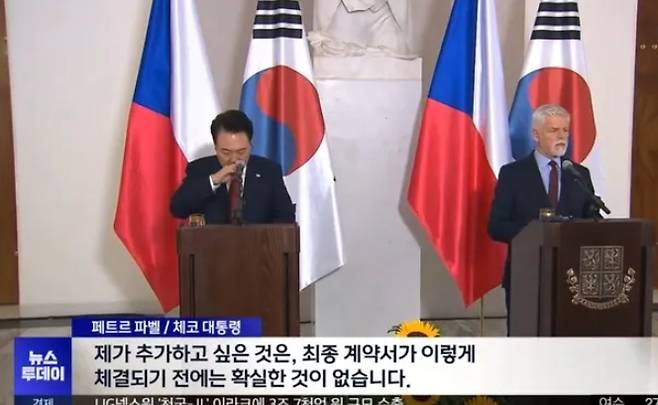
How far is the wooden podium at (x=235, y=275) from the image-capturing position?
160 cm

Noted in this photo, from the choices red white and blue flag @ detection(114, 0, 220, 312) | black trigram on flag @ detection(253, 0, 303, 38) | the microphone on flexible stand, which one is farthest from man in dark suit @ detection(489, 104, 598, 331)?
red white and blue flag @ detection(114, 0, 220, 312)

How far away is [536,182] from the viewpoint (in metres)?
2.25

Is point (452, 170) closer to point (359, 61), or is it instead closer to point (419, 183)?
point (419, 183)

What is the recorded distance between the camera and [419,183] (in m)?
2.77

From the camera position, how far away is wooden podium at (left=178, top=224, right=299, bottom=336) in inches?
62.9

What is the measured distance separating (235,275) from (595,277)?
80 cm

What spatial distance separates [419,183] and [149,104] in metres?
1.04

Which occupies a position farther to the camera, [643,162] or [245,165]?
[643,162]

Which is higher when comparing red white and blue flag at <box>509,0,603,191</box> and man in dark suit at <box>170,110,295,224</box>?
red white and blue flag at <box>509,0,603,191</box>

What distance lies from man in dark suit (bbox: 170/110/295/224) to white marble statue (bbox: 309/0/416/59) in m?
0.75

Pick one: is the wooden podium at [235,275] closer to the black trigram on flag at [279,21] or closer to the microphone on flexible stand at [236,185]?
the microphone on flexible stand at [236,185]

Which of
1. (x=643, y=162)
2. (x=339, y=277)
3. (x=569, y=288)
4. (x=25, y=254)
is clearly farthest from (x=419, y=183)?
(x=25, y=254)

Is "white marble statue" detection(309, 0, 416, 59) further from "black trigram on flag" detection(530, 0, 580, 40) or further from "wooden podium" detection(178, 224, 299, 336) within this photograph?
"wooden podium" detection(178, 224, 299, 336)

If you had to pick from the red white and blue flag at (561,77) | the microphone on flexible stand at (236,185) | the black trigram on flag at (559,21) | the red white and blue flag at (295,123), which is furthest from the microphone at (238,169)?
the black trigram on flag at (559,21)
